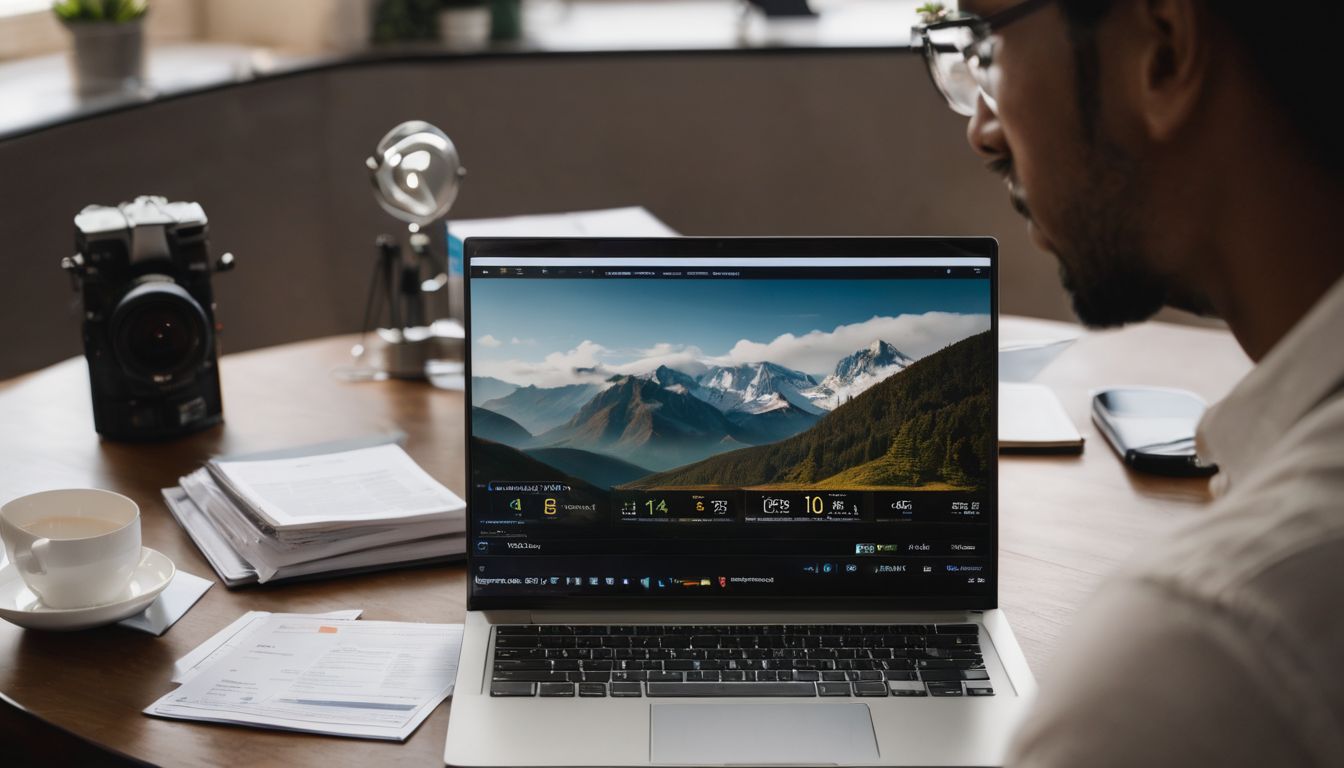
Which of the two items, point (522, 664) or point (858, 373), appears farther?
point (858, 373)

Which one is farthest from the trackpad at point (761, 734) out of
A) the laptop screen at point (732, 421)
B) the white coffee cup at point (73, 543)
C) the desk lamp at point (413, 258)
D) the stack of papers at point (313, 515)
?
the desk lamp at point (413, 258)

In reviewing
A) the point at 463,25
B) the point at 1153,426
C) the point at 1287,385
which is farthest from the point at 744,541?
the point at 463,25

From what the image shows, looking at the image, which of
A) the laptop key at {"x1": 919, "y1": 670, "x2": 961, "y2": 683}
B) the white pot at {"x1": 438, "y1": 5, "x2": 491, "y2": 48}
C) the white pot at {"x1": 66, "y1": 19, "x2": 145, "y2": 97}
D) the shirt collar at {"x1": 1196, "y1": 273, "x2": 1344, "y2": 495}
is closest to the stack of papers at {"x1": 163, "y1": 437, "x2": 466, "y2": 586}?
the laptop key at {"x1": 919, "y1": 670, "x2": 961, "y2": 683}

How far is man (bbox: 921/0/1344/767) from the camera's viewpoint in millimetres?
523

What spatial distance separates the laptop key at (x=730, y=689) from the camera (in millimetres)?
956

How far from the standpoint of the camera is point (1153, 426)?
1525mm

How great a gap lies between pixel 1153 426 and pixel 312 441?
990 millimetres

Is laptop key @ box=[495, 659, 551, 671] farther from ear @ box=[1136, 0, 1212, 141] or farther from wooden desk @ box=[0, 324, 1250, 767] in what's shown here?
ear @ box=[1136, 0, 1212, 141]

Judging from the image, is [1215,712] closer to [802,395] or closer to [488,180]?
[802,395]

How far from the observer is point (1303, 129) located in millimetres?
687

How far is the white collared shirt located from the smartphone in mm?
843

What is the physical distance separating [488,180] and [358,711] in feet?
7.31

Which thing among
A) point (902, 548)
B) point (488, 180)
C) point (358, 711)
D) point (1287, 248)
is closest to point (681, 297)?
point (902, 548)

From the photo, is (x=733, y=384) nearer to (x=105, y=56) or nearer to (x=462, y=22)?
(x=105, y=56)
